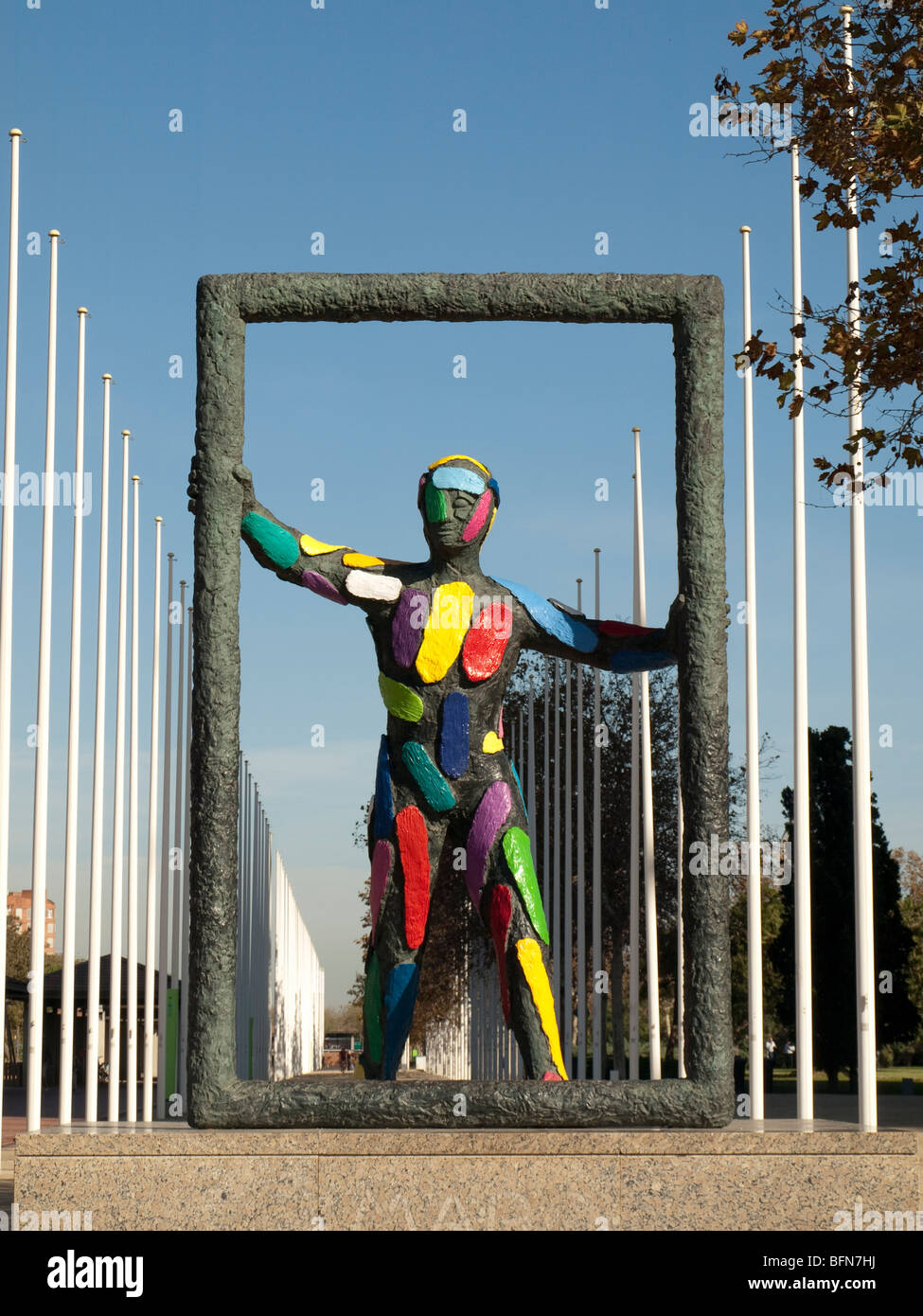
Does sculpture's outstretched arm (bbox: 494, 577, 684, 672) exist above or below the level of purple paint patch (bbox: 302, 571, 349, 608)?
below

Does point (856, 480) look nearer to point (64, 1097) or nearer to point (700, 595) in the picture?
point (700, 595)

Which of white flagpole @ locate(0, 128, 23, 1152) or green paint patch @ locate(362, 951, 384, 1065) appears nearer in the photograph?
green paint patch @ locate(362, 951, 384, 1065)

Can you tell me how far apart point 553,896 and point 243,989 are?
692cm

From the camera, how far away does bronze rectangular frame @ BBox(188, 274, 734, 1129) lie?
700 cm

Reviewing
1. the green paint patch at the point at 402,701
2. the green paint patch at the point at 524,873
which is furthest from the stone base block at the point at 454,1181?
the green paint patch at the point at 402,701

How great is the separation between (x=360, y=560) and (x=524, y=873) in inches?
71.1

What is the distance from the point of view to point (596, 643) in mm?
8125

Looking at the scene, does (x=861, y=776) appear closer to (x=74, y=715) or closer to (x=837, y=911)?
(x=74, y=715)

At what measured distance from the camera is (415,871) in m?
7.87

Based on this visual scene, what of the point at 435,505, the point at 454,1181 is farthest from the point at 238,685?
the point at 454,1181

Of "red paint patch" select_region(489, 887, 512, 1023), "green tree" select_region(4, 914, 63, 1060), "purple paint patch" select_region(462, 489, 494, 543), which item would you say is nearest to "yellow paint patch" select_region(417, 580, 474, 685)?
"purple paint patch" select_region(462, 489, 494, 543)

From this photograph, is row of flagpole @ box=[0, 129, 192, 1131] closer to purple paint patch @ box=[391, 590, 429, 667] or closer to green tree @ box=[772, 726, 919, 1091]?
purple paint patch @ box=[391, 590, 429, 667]

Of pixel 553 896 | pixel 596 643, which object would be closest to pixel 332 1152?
pixel 596 643

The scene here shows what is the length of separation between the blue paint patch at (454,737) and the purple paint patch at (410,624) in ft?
0.99
